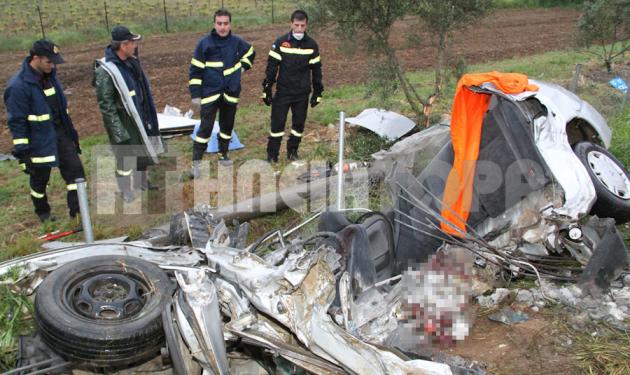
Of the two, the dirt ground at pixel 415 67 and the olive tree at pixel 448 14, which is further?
the olive tree at pixel 448 14

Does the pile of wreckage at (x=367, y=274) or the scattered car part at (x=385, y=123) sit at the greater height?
the pile of wreckage at (x=367, y=274)

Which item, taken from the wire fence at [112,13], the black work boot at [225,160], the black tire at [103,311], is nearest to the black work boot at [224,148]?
the black work boot at [225,160]

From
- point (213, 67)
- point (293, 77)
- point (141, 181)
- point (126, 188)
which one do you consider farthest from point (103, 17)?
point (126, 188)

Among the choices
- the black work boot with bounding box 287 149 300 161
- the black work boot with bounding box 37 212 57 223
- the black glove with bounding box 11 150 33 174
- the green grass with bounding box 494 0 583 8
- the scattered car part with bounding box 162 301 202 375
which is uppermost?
the green grass with bounding box 494 0 583 8

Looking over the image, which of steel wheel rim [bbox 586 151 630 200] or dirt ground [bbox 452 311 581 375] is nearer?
dirt ground [bbox 452 311 581 375]

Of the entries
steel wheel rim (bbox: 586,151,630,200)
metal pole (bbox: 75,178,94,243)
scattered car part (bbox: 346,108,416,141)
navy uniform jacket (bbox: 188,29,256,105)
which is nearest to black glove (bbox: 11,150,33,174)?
metal pole (bbox: 75,178,94,243)

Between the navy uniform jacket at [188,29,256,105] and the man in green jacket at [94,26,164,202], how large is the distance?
2.39 ft

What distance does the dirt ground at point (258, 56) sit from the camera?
36.1 feet

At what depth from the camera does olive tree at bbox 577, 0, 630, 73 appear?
11.8 meters

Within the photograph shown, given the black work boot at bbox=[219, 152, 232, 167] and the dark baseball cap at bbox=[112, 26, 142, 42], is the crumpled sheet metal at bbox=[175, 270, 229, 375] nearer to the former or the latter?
the dark baseball cap at bbox=[112, 26, 142, 42]

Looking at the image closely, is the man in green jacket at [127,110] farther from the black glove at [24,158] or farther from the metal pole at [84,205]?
the metal pole at [84,205]

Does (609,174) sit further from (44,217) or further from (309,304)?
(44,217)

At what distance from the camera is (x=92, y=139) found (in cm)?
896

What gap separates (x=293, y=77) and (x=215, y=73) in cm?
105
